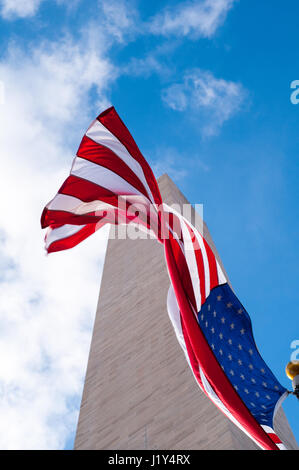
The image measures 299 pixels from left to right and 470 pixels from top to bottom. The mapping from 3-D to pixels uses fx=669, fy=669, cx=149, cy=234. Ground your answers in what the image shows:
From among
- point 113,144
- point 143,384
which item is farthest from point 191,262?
point 143,384

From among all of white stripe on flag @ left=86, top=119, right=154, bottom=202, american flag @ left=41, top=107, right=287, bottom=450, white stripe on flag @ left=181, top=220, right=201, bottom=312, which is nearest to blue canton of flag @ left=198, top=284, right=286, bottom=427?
american flag @ left=41, top=107, right=287, bottom=450

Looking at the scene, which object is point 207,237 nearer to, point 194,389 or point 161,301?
point 161,301

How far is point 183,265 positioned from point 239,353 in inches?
54.3

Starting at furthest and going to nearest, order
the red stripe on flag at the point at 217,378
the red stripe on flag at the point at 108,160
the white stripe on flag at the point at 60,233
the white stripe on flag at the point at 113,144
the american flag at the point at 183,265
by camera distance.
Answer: the white stripe on flag at the point at 113,144 → the red stripe on flag at the point at 108,160 → the white stripe on flag at the point at 60,233 → the american flag at the point at 183,265 → the red stripe on flag at the point at 217,378

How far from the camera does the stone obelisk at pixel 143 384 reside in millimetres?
9820

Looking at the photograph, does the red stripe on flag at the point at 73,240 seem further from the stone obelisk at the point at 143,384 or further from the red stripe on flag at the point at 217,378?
the stone obelisk at the point at 143,384

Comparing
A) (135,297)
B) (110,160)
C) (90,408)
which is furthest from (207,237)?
(110,160)

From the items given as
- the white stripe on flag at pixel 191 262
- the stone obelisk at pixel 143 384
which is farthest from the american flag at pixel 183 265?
the stone obelisk at pixel 143 384

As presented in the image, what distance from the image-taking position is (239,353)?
7500 millimetres

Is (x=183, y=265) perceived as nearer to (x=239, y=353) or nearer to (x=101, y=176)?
(x=239, y=353)

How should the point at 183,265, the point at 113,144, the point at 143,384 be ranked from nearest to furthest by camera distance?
the point at 183,265
the point at 113,144
the point at 143,384

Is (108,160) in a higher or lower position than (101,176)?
→ higher

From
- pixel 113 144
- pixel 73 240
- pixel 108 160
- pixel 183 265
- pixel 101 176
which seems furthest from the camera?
pixel 113 144

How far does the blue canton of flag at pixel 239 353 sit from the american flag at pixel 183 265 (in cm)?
1
